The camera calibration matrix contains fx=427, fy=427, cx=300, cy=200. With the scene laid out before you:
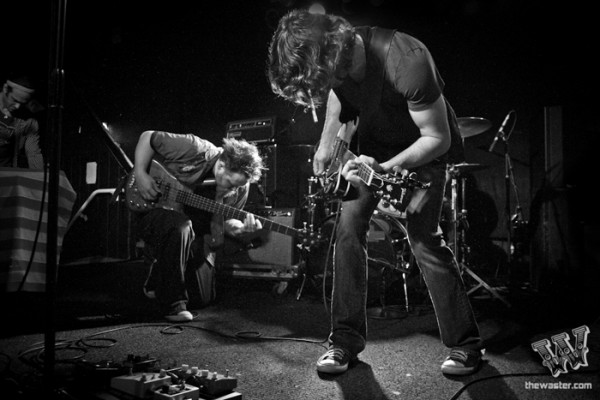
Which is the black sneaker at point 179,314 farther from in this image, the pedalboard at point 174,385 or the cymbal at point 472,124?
the cymbal at point 472,124

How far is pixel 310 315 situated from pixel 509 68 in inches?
166

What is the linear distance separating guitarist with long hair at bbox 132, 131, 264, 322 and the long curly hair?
1.79 metres

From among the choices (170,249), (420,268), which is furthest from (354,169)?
(170,249)

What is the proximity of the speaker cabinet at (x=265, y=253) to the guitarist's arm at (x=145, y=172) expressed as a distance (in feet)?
Answer: 3.80

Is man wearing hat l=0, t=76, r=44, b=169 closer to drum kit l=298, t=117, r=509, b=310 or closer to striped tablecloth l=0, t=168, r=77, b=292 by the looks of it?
striped tablecloth l=0, t=168, r=77, b=292

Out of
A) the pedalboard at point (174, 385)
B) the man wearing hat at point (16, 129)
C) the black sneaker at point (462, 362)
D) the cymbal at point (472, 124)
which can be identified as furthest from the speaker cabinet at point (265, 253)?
the pedalboard at point (174, 385)

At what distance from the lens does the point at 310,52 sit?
1.96 metres

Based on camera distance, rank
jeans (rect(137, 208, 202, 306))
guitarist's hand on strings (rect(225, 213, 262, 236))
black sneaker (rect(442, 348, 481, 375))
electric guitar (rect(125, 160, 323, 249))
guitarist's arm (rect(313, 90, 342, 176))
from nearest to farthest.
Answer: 1. black sneaker (rect(442, 348, 481, 375))
2. guitarist's arm (rect(313, 90, 342, 176))
3. jeans (rect(137, 208, 202, 306))
4. electric guitar (rect(125, 160, 323, 249))
5. guitarist's hand on strings (rect(225, 213, 262, 236))

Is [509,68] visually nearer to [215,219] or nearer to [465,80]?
[465,80]

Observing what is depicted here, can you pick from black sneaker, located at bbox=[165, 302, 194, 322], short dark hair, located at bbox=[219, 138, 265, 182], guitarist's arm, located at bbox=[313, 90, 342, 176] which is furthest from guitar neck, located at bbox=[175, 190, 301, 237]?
guitarist's arm, located at bbox=[313, 90, 342, 176]

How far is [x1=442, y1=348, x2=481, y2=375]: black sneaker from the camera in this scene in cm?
191

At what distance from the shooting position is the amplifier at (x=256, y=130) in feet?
17.8

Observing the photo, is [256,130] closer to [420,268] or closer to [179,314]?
[179,314]

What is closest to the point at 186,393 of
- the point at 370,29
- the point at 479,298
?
the point at 370,29
